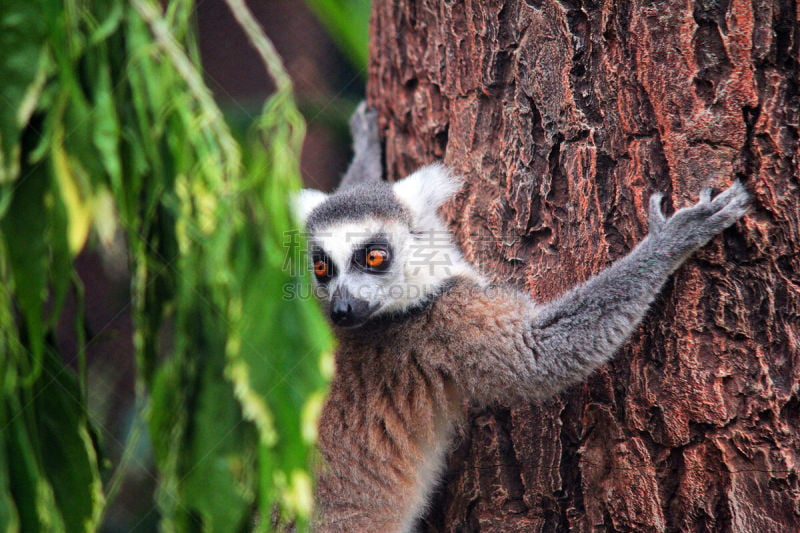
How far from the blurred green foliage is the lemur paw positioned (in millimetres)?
1166

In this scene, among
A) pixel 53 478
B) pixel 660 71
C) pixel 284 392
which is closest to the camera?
pixel 284 392

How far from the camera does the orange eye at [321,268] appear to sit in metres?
2.92

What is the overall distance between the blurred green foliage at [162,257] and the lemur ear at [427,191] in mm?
1246

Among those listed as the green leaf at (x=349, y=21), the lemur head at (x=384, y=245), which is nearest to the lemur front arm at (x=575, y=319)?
the lemur head at (x=384, y=245)

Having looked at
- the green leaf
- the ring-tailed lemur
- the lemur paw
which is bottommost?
the ring-tailed lemur

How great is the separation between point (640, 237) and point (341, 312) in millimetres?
1098

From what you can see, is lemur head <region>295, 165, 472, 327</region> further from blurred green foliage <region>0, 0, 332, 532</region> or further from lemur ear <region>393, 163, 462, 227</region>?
blurred green foliage <region>0, 0, 332, 532</region>

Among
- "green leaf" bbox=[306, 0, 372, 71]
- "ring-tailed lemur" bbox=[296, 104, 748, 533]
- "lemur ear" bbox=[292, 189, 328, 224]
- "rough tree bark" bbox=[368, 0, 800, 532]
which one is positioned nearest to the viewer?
"rough tree bark" bbox=[368, 0, 800, 532]

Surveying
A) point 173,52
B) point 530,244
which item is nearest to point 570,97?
point 530,244

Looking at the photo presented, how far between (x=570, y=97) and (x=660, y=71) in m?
0.31

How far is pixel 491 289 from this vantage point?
2637 mm

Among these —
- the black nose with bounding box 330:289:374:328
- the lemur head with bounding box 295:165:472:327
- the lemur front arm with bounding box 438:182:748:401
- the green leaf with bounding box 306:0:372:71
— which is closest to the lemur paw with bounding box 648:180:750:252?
the lemur front arm with bounding box 438:182:748:401

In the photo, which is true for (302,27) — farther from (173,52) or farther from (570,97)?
(173,52)

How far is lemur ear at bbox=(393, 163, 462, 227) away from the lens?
2840mm
